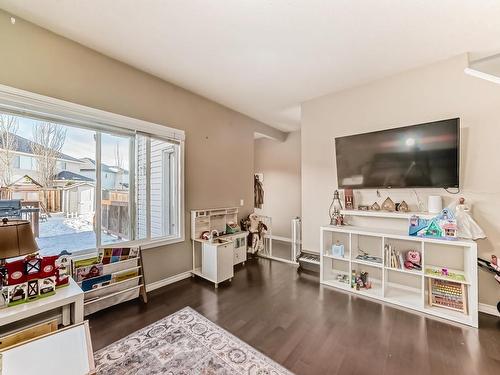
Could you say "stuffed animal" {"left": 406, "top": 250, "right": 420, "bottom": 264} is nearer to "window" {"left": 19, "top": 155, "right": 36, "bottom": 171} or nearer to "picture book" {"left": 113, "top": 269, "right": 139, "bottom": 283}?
"picture book" {"left": 113, "top": 269, "right": 139, "bottom": 283}

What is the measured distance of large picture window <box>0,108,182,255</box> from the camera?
2.01 m

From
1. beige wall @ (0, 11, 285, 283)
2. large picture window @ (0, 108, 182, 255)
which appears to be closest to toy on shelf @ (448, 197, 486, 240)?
beige wall @ (0, 11, 285, 283)

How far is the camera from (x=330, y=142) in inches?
135

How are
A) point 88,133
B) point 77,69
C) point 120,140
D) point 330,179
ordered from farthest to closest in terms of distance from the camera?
1. point 330,179
2. point 120,140
3. point 88,133
4. point 77,69

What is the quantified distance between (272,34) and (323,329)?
290cm

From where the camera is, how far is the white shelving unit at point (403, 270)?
2.15 metres

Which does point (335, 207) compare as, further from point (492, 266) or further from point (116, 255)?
point (116, 255)

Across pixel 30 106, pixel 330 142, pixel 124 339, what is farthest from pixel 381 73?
pixel 124 339

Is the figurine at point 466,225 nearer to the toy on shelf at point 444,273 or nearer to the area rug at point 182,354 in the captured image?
the toy on shelf at point 444,273

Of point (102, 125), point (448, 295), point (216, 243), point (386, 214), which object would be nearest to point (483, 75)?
point (386, 214)

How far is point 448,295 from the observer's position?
7.56ft

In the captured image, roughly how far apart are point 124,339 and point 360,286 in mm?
2696

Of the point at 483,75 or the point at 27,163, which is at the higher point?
the point at 483,75

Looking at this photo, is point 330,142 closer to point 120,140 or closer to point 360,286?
point 360,286
